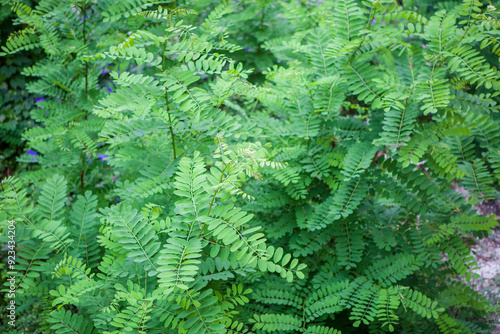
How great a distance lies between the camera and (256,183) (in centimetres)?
225

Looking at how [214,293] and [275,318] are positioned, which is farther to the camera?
[275,318]

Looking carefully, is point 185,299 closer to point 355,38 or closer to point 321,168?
point 321,168

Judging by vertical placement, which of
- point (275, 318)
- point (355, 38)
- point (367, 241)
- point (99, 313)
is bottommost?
point (367, 241)

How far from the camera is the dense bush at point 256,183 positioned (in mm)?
1312

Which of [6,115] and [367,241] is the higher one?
[6,115]

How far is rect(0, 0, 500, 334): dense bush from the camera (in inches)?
51.7

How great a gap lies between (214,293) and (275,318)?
1.26ft

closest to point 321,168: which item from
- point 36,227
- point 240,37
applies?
point 36,227

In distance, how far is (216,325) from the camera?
122 centimetres

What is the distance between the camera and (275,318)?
1652 mm

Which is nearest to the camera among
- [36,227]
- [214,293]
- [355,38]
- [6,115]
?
[214,293]

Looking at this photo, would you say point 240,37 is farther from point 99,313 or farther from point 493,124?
point 99,313

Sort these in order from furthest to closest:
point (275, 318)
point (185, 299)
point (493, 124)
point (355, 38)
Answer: point (493, 124) → point (355, 38) → point (275, 318) → point (185, 299)

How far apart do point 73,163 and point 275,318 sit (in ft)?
4.87
